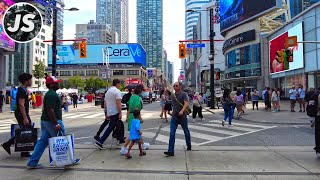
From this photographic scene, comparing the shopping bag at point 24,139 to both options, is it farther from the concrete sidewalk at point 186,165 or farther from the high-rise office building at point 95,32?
the high-rise office building at point 95,32

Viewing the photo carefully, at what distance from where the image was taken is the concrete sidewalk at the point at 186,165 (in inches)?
252

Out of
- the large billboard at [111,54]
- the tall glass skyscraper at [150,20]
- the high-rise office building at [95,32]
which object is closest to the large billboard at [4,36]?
the tall glass skyscraper at [150,20]

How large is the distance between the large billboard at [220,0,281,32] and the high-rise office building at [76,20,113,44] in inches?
2212

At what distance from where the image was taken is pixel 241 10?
198ft

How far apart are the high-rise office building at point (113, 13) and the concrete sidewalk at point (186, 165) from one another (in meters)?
101

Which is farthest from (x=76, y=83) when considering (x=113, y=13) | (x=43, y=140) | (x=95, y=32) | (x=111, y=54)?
(x=43, y=140)

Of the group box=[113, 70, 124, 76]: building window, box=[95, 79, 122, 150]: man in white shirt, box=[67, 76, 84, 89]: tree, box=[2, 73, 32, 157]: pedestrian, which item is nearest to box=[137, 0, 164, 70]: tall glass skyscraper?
box=[67, 76, 84, 89]: tree

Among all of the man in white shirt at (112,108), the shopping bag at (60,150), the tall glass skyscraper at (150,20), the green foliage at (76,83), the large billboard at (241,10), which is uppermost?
the tall glass skyscraper at (150,20)

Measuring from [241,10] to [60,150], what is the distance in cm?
5805

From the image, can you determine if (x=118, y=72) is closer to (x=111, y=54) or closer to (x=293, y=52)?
(x=111, y=54)

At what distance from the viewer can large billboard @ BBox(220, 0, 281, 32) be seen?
5394cm

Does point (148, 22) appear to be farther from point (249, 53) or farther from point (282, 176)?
point (282, 176)

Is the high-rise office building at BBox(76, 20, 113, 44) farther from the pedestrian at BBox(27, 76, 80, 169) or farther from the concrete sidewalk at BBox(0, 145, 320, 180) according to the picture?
the pedestrian at BBox(27, 76, 80, 169)

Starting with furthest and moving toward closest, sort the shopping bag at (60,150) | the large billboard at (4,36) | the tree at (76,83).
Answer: the tree at (76,83) → the large billboard at (4,36) → the shopping bag at (60,150)
